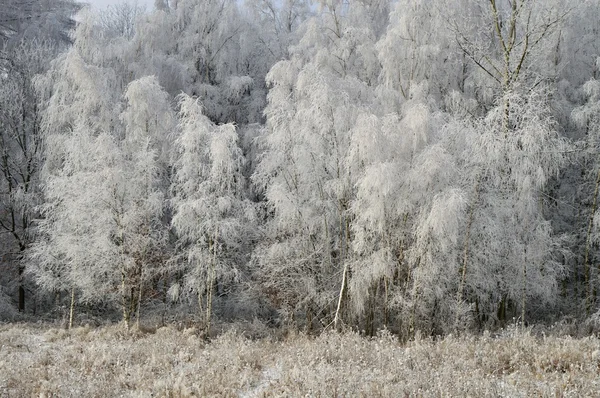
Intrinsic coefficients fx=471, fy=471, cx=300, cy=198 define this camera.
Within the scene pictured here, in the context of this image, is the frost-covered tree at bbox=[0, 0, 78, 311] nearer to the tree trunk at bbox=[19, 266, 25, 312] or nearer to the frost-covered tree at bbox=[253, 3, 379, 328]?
the tree trunk at bbox=[19, 266, 25, 312]

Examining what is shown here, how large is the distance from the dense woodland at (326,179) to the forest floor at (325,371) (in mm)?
4268

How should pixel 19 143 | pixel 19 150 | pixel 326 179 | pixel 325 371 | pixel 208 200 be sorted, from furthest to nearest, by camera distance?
pixel 19 150 < pixel 19 143 < pixel 326 179 < pixel 208 200 < pixel 325 371

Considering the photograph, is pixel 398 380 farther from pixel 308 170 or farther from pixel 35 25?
pixel 35 25

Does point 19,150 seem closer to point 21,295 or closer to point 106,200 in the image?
point 21,295

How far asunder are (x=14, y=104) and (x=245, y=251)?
11183 mm

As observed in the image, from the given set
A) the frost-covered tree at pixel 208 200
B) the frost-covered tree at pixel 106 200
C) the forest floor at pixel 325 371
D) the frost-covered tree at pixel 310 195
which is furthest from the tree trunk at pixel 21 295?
the forest floor at pixel 325 371

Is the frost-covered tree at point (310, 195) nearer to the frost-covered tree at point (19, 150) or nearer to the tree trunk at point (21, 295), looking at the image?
the frost-covered tree at point (19, 150)

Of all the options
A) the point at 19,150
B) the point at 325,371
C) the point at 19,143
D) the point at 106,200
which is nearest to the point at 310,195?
the point at 106,200

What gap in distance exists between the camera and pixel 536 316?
17.2m

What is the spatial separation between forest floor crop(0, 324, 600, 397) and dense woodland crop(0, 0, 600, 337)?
4.27m

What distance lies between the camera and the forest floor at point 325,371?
5328mm

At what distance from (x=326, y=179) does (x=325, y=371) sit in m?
9.02

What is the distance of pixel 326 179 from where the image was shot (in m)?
14.7

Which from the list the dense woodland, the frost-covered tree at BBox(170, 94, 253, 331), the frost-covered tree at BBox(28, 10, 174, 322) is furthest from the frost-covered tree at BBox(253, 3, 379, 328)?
the frost-covered tree at BBox(28, 10, 174, 322)
